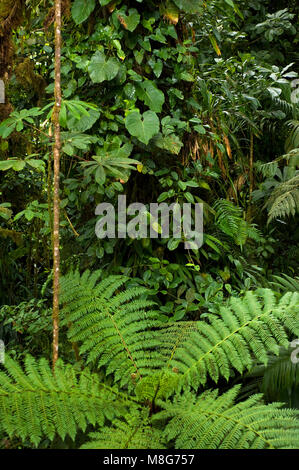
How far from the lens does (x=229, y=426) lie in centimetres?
133

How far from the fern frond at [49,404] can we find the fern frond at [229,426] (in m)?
0.20

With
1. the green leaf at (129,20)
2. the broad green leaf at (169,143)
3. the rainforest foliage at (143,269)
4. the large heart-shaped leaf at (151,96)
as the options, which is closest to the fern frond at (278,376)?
the rainforest foliage at (143,269)

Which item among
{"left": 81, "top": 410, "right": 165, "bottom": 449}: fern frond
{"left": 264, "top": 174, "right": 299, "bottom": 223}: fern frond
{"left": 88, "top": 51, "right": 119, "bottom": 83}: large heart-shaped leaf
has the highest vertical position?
{"left": 88, "top": 51, "right": 119, "bottom": 83}: large heart-shaped leaf

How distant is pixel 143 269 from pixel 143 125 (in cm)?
65

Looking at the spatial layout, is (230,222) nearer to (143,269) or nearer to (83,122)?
(143,269)

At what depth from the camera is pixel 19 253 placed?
2.97 m

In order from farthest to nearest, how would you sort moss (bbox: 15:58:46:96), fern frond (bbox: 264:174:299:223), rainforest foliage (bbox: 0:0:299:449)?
fern frond (bbox: 264:174:299:223) < moss (bbox: 15:58:46:96) < rainforest foliage (bbox: 0:0:299:449)

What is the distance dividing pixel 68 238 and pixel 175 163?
2.35 ft

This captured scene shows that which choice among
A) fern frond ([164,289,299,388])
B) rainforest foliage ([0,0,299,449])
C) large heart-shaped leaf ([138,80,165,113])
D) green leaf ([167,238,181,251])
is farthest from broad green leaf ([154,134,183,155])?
fern frond ([164,289,299,388])

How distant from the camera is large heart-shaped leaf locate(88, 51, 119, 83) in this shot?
197 cm

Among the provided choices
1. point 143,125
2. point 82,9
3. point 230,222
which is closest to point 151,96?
point 143,125

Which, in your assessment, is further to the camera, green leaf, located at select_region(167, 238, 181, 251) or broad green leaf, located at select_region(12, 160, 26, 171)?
green leaf, located at select_region(167, 238, 181, 251)

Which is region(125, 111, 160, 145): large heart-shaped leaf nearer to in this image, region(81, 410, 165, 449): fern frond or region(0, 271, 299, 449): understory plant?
region(0, 271, 299, 449): understory plant

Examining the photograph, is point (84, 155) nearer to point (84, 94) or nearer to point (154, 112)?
point (84, 94)
